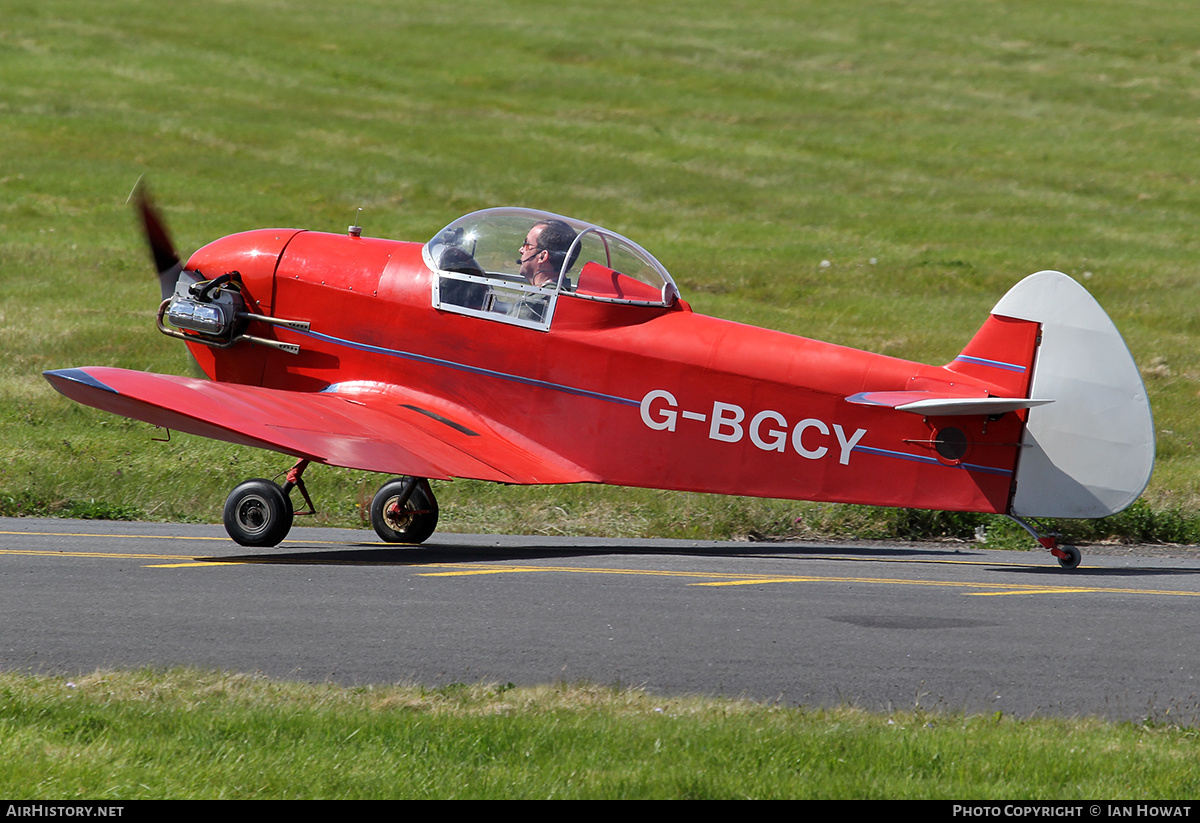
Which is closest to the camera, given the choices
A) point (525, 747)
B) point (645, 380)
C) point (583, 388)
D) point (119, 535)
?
point (525, 747)

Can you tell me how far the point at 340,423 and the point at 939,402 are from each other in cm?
476

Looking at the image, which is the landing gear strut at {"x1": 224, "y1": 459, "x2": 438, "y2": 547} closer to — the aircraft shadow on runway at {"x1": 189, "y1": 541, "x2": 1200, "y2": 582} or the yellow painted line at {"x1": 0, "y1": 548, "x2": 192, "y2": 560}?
the aircraft shadow on runway at {"x1": 189, "y1": 541, "x2": 1200, "y2": 582}

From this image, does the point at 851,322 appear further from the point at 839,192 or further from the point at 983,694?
the point at 983,694

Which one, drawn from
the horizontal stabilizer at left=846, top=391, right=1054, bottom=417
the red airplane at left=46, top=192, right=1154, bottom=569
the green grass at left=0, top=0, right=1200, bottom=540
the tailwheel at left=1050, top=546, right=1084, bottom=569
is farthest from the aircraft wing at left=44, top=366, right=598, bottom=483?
the tailwheel at left=1050, top=546, right=1084, bottom=569

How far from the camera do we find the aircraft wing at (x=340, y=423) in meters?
10.0

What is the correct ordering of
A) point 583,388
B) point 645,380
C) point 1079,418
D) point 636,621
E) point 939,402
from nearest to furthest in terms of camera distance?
point 636,621
point 939,402
point 1079,418
point 645,380
point 583,388

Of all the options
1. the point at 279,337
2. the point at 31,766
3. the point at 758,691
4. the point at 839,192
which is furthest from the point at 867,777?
the point at 839,192

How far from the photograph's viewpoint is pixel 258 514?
1119 centimetres

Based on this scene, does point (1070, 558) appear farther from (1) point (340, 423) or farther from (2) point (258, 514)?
Answer: (2) point (258, 514)

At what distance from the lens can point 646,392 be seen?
1086cm

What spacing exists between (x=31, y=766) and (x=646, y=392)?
6.33 metres

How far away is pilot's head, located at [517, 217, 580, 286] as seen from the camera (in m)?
11.2

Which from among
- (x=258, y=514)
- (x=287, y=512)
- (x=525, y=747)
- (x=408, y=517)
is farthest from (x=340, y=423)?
(x=525, y=747)

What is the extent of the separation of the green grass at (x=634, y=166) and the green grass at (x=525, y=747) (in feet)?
26.4
